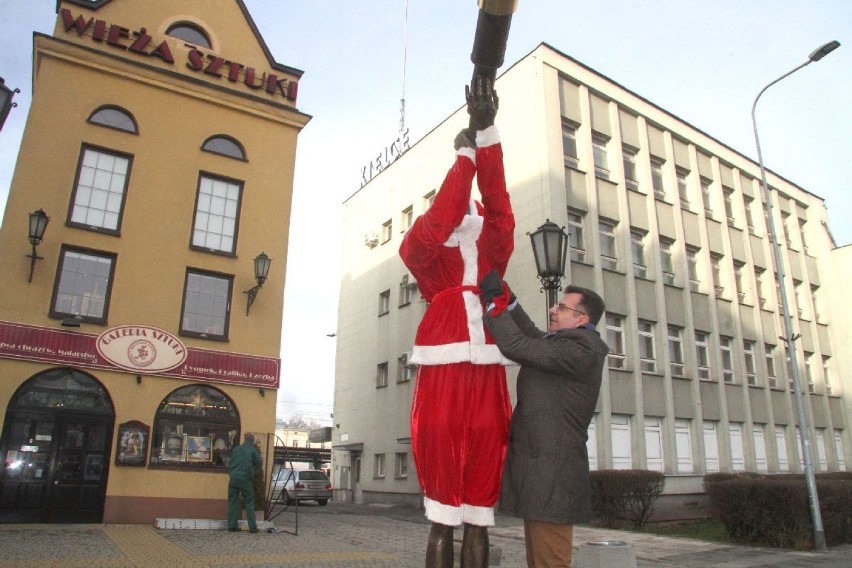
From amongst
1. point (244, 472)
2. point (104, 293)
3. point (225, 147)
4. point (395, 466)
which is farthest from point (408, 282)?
point (244, 472)

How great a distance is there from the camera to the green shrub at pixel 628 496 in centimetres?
1628

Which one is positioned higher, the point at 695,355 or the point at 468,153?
the point at 695,355

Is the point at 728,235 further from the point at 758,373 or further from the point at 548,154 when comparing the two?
the point at 548,154

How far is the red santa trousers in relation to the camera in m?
3.43

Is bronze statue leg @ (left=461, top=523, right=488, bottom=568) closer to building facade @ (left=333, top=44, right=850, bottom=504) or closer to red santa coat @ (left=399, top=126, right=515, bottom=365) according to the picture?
red santa coat @ (left=399, top=126, right=515, bottom=365)

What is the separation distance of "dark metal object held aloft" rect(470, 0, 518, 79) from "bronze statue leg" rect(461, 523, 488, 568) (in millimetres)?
2443

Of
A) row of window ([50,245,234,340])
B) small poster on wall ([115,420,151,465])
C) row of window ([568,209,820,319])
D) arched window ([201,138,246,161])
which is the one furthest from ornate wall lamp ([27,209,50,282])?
row of window ([568,209,820,319])

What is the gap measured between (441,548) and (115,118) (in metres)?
14.5

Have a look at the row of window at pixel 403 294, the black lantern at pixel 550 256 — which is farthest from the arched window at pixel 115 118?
the row of window at pixel 403 294

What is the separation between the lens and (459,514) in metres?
3.39

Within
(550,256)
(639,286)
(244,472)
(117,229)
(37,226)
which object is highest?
(639,286)

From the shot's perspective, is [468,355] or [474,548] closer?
[474,548]

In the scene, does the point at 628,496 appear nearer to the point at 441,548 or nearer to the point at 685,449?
the point at 685,449

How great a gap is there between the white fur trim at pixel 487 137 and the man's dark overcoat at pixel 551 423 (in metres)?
1.03
